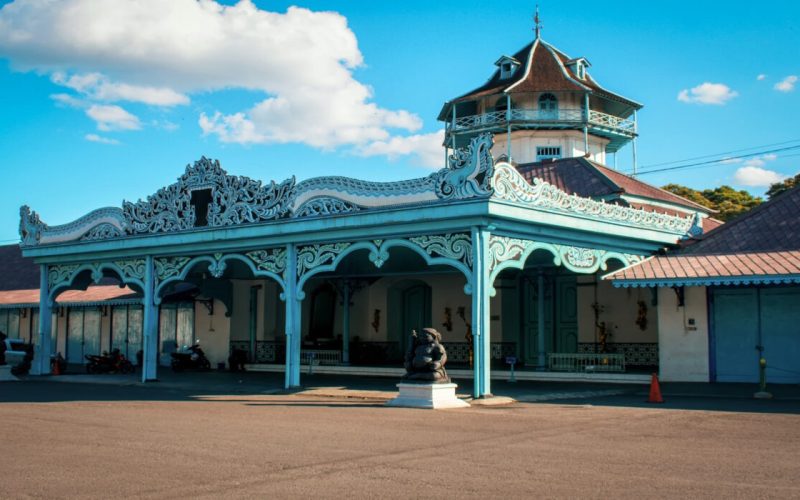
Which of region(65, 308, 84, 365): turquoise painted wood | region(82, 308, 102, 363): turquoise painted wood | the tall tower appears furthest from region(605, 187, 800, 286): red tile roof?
region(65, 308, 84, 365): turquoise painted wood

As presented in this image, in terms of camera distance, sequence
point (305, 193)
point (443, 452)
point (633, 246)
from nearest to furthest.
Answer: point (443, 452) → point (305, 193) → point (633, 246)

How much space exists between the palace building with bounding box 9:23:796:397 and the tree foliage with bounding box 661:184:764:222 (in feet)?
36.2

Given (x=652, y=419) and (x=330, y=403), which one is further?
(x=330, y=403)

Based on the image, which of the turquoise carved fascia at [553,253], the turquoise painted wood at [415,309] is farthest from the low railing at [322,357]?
the turquoise carved fascia at [553,253]

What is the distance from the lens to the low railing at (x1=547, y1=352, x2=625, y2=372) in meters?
21.7

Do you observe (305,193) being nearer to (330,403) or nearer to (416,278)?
(330,403)

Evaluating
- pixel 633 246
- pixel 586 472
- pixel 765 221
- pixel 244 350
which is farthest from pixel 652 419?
pixel 244 350

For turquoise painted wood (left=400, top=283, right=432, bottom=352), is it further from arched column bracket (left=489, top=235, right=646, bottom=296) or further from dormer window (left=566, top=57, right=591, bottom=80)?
dormer window (left=566, top=57, right=591, bottom=80)

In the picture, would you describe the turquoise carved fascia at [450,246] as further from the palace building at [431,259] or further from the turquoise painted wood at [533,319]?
the turquoise painted wood at [533,319]

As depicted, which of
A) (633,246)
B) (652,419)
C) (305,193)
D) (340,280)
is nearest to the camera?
(652,419)

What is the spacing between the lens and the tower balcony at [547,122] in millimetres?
35656

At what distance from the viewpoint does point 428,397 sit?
602 inches

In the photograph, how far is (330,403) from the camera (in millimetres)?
16453

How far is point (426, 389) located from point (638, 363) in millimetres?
10813
